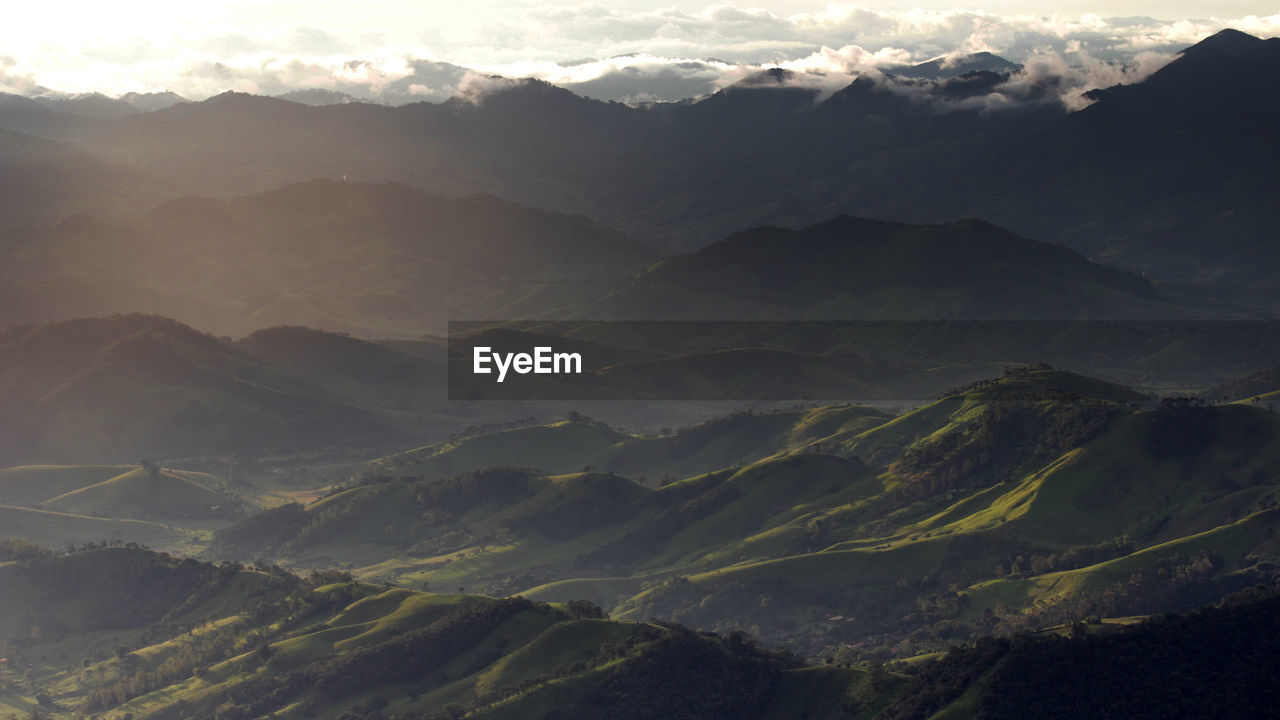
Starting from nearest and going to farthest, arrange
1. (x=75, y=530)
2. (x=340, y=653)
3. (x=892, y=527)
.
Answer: (x=340, y=653)
(x=892, y=527)
(x=75, y=530)

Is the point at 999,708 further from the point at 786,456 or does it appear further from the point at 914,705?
the point at 786,456

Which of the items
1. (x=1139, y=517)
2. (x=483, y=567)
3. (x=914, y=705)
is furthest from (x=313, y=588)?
(x=1139, y=517)

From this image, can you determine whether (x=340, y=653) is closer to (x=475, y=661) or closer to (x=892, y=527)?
(x=475, y=661)

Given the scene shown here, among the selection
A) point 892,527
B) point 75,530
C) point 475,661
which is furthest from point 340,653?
point 75,530

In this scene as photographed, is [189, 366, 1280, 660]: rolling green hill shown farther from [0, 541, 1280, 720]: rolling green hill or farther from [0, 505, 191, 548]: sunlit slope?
[0, 541, 1280, 720]: rolling green hill

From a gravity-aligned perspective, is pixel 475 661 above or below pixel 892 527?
below

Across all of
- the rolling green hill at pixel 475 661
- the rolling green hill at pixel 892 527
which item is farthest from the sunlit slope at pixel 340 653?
the rolling green hill at pixel 892 527

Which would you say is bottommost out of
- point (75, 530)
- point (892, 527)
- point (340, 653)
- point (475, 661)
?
point (75, 530)

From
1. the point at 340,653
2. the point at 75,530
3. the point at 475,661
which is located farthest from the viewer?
the point at 75,530

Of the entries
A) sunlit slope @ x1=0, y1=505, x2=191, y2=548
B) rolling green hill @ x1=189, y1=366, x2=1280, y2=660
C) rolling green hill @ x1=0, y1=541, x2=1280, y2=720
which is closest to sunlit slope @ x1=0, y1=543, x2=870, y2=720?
rolling green hill @ x1=0, y1=541, x2=1280, y2=720

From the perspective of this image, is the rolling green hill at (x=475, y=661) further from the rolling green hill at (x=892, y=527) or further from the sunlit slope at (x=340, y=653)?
the rolling green hill at (x=892, y=527)

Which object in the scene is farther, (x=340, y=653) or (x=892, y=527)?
(x=892, y=527)
